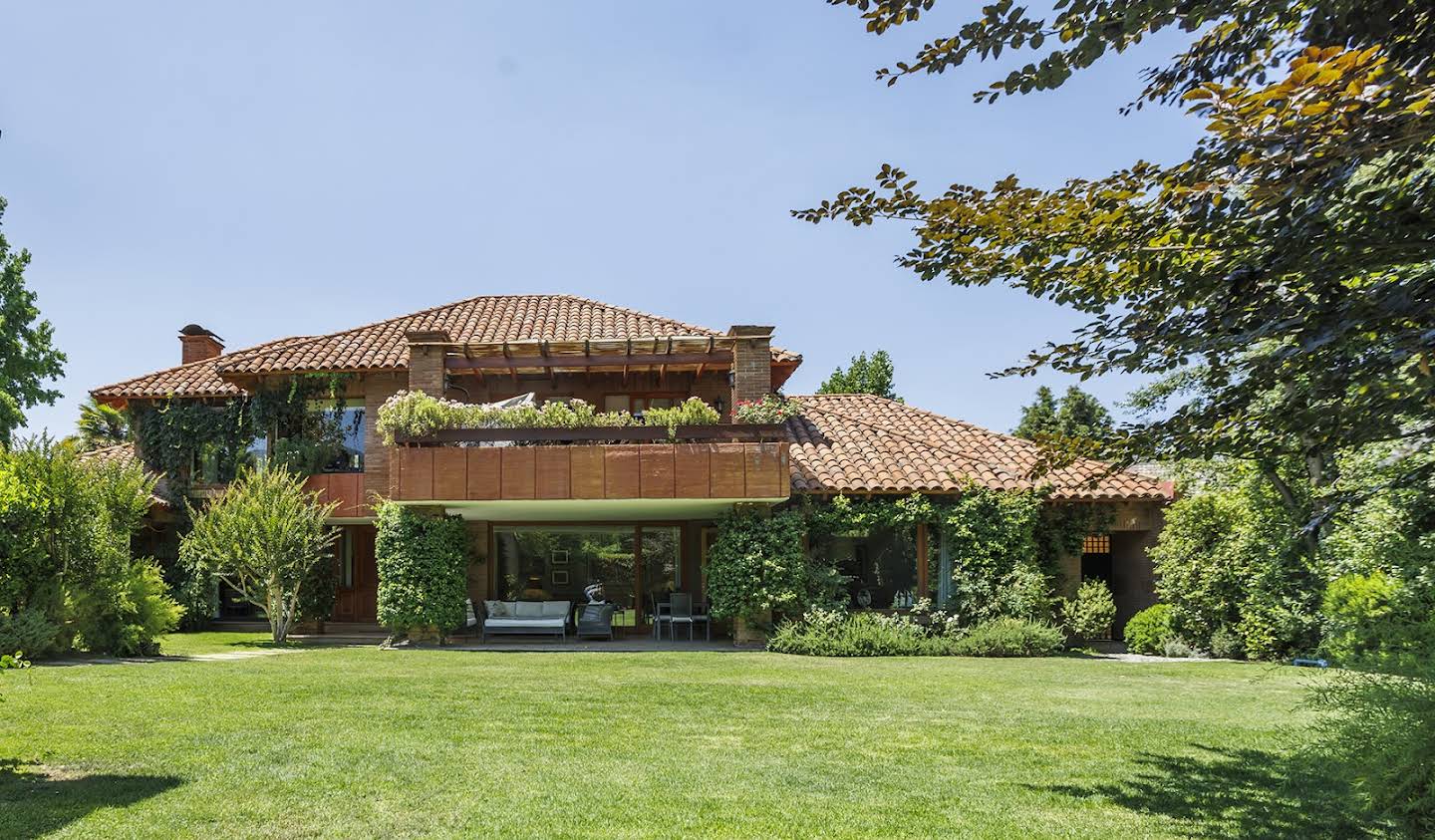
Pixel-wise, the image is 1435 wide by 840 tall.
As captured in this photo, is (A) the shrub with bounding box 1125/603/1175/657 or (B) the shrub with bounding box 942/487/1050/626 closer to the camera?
(A) the shrub with bounding box 1125/603/1175/657

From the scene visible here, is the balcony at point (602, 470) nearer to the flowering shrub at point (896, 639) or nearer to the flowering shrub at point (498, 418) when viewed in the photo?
the flowering shrub at point (498, 418)

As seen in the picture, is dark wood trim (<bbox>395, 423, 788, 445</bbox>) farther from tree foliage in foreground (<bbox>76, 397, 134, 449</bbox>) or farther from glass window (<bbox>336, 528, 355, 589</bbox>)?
tree foliage in foreground (<bbox>76, 397, 134, 449</bbox>)

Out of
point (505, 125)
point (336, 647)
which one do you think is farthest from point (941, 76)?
point (336, 647)

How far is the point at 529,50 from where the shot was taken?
37.4ft

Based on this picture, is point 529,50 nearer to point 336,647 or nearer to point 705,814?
point 705,814

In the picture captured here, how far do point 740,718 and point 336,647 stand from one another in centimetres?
1133

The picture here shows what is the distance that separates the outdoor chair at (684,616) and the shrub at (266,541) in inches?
283

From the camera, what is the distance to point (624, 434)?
1773cm

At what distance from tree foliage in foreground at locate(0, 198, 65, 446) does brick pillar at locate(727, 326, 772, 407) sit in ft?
80.8

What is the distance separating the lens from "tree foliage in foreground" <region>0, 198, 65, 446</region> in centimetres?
3103

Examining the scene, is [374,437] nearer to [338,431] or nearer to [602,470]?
[338,431]

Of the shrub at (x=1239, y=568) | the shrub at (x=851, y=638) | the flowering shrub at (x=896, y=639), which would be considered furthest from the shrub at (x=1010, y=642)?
the shrub at (x=1239, y=568)

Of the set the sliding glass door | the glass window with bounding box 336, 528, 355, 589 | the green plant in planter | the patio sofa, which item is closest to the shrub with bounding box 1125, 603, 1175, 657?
the green plant in planter

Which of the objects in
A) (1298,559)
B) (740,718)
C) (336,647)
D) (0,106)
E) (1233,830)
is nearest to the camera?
(1233,830)
